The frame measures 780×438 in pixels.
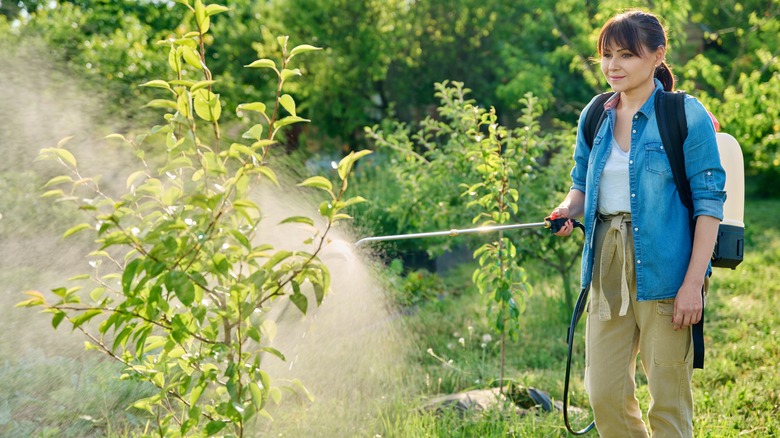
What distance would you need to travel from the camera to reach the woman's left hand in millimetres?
2285

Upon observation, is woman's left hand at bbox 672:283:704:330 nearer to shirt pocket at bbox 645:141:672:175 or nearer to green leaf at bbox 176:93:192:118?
shirt pocket at bbox 645:141:672:175

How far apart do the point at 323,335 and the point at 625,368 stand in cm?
236

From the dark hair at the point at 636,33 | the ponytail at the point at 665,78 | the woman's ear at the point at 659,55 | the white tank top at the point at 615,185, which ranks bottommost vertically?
the white tank top at the point at 615,185

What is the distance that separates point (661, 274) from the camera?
2.33m

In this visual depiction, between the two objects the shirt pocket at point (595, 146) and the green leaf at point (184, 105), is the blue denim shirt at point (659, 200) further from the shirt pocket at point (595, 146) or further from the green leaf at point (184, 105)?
the green leaf at point (184, 105)

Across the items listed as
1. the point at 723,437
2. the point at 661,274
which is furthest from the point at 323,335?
the point at 661,274

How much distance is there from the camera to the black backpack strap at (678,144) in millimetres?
2307

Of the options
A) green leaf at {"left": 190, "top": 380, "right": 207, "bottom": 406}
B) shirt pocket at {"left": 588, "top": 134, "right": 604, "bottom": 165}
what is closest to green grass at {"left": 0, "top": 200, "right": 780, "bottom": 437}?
green leaf at {"left": 190, "top": 380, "right": 207, "bottom": 406}

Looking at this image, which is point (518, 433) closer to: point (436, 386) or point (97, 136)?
point (436, 386)

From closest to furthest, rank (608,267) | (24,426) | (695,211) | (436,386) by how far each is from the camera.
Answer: (695,211)
(608,267)
(24,426)
(436,386)

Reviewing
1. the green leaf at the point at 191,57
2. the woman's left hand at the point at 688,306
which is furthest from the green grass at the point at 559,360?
the green leaf at the point at 191,57

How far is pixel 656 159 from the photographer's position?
2334 mm

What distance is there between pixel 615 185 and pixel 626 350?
520 mm

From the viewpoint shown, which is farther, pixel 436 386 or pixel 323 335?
pixel 323 335
